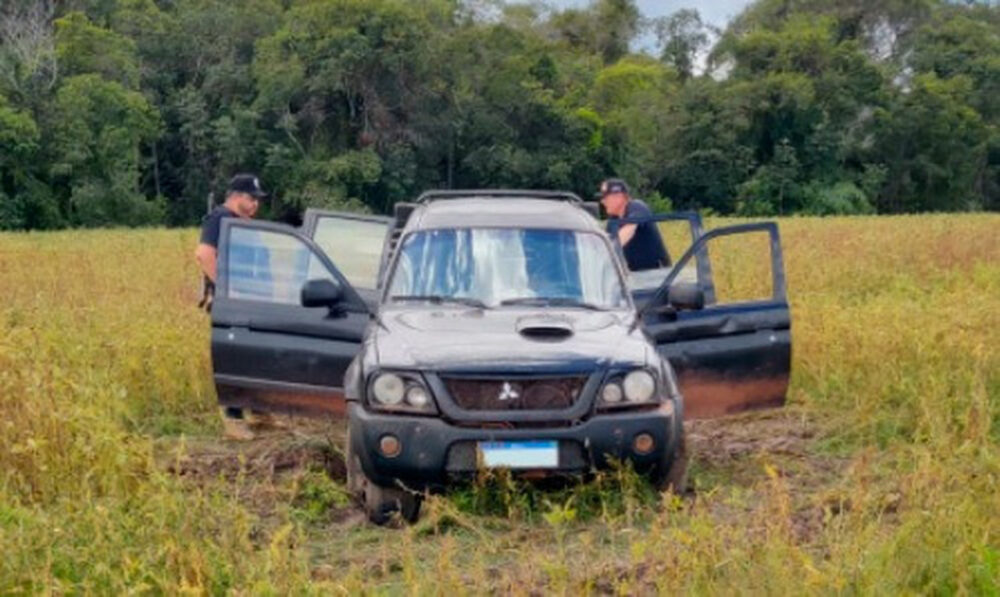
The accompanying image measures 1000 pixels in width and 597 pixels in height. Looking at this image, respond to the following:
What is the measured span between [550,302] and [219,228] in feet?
8.87

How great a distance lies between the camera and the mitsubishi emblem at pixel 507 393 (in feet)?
21.9

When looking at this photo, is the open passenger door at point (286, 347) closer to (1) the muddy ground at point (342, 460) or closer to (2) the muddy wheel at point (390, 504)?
(1) the muddy ground at point (342, 460)

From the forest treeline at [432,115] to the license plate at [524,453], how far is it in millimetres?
47429

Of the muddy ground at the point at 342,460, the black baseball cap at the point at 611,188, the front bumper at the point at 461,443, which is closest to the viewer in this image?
the front bumper at the point at 461,443

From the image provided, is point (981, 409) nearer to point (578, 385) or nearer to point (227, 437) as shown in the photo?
point (578, 385)

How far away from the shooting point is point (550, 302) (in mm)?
7672

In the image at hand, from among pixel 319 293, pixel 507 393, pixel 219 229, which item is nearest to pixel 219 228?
pixel 219 229

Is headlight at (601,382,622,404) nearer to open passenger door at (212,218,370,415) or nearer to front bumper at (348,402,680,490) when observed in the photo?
front bumper at (348,402,680,490)

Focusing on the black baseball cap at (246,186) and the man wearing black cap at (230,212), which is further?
the black baseball cap at (246,186)

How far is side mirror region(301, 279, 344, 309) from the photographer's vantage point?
7660mm

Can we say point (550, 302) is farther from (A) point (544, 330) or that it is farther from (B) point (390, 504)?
(B) point (390, 504)

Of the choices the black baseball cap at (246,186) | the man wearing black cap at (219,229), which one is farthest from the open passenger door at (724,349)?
the black baseball cap at (246,186)

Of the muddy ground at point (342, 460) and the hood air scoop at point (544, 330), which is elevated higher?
the hood air scoop at point (544, 330)

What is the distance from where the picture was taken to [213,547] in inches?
200
